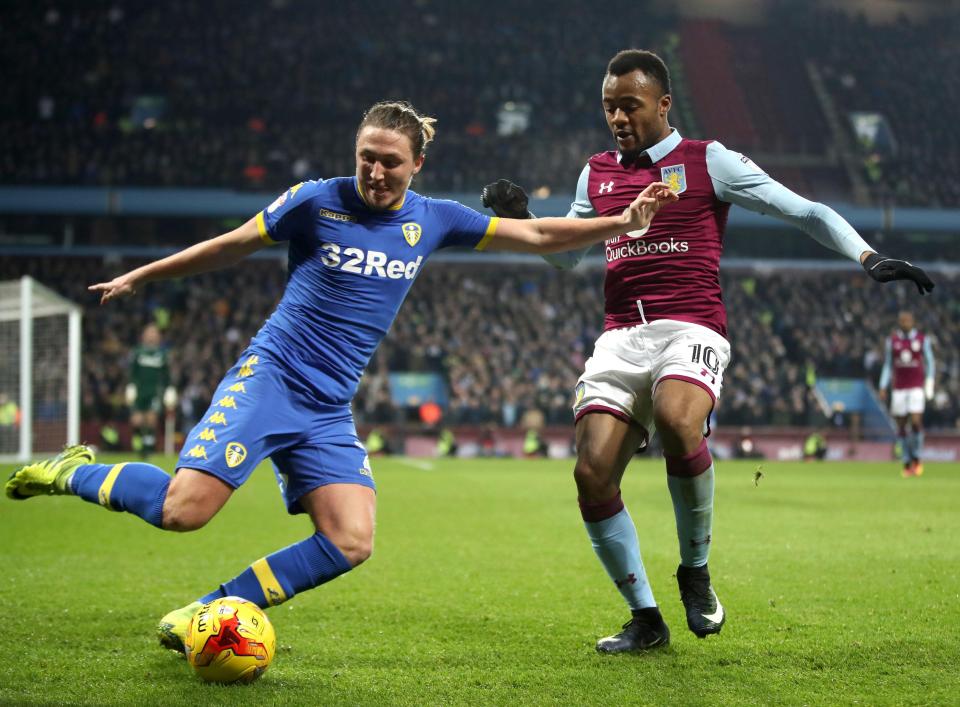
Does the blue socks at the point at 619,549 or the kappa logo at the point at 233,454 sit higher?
the kappa logo at the point at 233,454

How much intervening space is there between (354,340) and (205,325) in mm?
26811

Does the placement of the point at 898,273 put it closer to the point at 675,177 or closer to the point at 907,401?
the point at 675,177

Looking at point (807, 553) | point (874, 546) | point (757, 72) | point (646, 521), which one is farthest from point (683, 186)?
point (757, 72)

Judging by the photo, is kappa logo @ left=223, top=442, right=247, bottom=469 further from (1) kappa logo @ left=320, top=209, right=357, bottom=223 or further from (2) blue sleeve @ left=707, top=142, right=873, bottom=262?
(2) blue sleeve @ left=707, top=142, right=873, bottom=262

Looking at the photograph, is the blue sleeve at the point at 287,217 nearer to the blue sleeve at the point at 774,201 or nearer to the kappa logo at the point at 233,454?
the kappa logo at the point at 233,454

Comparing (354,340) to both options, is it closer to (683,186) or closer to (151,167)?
(683,186)

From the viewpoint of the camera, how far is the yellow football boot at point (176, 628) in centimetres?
417

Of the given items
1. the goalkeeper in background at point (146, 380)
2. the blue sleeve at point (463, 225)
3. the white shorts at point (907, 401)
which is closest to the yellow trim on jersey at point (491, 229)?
the blue sleeve at point (463, 225)

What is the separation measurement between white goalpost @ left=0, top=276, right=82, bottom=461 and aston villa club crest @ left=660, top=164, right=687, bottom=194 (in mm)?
13071

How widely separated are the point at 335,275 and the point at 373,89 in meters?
32.9

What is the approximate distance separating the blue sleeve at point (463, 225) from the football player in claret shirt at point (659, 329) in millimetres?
416

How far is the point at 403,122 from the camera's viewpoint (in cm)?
435

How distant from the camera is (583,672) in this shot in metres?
4.06

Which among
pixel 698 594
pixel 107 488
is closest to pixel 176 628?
pixel 107 488
